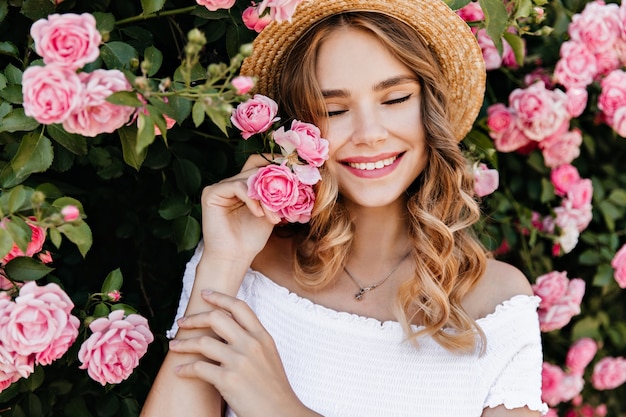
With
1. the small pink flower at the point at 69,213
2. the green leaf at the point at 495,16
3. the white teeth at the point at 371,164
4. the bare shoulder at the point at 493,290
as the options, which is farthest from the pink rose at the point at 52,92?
the bare shoulder at the point at 493,290

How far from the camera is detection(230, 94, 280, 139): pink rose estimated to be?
75.7 inches

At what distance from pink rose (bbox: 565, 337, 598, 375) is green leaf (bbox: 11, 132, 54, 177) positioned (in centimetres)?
233

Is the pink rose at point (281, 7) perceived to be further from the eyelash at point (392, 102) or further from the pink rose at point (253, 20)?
the eyelash at point (392, 102)

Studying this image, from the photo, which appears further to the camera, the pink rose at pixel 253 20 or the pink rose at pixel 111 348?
the pink rose at pixel 253 20

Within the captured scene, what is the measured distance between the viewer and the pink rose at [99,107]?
4.93 ft

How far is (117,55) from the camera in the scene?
1.74 meters

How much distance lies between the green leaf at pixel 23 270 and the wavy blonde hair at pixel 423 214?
85 cm

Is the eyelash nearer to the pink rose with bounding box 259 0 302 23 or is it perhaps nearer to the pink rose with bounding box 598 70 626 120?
the pink rose with bounding box 259 0 302 23

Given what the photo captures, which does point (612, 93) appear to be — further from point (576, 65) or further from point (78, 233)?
point (78, 233)

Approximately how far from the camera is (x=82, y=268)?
2457 millimetres

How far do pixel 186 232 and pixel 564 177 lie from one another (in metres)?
1.52

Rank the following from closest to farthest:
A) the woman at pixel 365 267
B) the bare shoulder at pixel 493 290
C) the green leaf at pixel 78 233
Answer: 1. the green leaf at pixel 78 233
2. the woman at pixel 365 267
3. the bare shoulder at pixel 493 290

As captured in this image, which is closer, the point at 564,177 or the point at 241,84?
the point at 241,84

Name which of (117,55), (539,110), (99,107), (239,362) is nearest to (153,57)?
(117,55)
